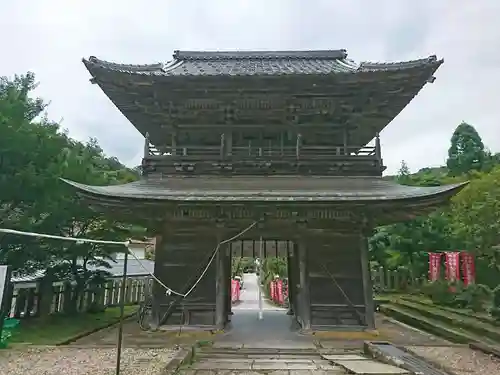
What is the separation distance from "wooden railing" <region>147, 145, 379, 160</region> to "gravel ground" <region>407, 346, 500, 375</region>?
5.08m

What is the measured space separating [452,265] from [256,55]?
11452mm

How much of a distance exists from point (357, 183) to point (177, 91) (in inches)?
217

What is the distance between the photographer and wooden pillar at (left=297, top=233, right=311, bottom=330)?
10500 mm

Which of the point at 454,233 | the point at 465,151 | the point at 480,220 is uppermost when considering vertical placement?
the point at 465,151

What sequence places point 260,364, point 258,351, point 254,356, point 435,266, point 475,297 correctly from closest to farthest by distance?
point 260,364 → point 254,356 → point 258,351 → point 475,297 → point 435,266

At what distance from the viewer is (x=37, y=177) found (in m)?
10.8

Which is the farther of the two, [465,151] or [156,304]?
[465,151]

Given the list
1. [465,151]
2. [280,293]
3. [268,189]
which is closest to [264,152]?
[268,189]

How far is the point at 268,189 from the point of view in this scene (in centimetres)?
1052

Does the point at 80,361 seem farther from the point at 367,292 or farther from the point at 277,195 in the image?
the point at 367,292

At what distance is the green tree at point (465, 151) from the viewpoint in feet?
139

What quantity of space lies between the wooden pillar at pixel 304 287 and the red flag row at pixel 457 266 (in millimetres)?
8285

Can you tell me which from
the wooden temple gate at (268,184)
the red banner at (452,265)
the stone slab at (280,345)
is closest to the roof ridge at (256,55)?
the wooden temple gate at (268,184)

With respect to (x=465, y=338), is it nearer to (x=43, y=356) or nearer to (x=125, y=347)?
(x=125, y=347)
